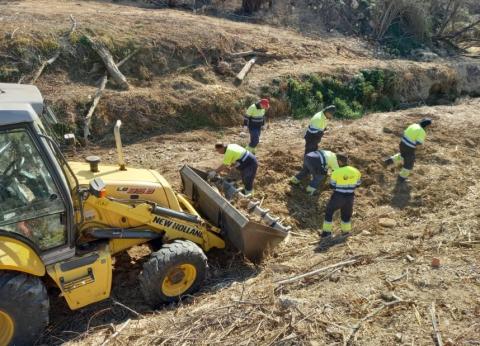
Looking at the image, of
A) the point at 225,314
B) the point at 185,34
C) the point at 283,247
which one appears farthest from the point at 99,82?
the point at 225,314

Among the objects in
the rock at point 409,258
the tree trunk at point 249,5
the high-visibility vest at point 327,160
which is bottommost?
the rock at point 409,258

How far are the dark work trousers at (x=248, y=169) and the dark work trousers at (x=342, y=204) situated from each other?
1477 millimetres

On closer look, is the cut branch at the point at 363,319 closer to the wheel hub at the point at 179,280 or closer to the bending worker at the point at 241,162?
the wheel hub at the point at 179,280

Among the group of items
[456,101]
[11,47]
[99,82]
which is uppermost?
[11,47]

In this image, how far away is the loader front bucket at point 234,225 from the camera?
611cm

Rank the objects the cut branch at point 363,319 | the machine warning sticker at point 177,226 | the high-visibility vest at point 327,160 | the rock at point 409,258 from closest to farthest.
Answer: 1. the cut branch at point 363,319
2. the machine warning sticker at point 177,226
3. the rock at point 409,258
4. the high-visibility vest at point 327,160

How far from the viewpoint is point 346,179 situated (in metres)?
7.61

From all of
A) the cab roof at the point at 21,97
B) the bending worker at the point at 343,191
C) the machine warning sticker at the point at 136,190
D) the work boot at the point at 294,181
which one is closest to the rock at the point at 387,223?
the bending worker at the point at 343,191

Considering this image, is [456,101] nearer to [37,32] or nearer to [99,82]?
[99,82]

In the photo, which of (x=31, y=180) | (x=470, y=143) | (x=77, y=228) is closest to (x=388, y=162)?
(x=470, y=143)

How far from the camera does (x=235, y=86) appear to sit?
13.3 meters

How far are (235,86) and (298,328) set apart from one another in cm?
954

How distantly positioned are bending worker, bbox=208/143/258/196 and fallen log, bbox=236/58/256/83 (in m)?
5.61

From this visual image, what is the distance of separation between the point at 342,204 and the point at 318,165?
4.10ft
